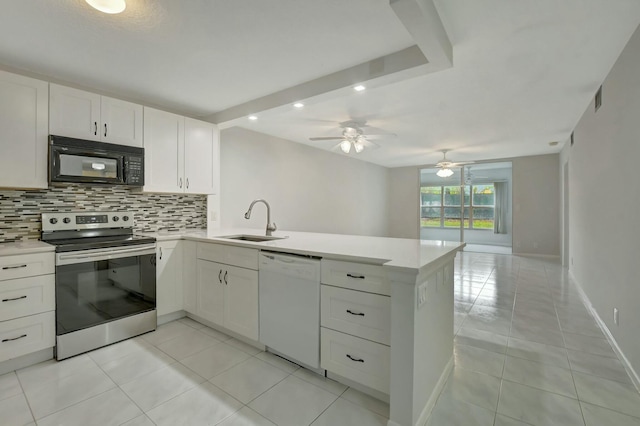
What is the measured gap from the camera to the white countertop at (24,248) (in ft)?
6.68

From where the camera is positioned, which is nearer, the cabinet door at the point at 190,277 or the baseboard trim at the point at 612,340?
the baseboard trim at the point at 612,340

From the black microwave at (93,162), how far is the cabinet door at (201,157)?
527 mm

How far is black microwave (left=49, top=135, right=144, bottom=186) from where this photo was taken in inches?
93.7

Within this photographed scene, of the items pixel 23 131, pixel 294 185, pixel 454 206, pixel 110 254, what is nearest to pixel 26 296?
pixel 110 254

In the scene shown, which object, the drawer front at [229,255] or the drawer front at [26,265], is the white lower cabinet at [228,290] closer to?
the drawer front at [229,255]

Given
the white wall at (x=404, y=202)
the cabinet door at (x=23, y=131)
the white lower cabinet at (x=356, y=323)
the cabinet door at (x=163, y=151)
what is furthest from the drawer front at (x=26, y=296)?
the white wall at (x=404, y=202)

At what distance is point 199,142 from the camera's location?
3.45 meters

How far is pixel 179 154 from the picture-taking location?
326 centimetres

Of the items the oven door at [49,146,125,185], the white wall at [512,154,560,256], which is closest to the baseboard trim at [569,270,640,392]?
the white wall at [512,154,560,256]

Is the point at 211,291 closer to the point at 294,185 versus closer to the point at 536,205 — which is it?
the point at 294,185

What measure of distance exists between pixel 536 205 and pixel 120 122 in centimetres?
835

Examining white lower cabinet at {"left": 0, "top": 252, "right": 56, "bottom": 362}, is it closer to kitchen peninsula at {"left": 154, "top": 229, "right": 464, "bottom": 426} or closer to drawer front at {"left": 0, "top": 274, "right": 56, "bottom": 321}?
drawer front at {"left": 0, "top": 274, "right": 56, "bottom": 321}

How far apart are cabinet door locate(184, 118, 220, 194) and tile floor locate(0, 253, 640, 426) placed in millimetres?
1592

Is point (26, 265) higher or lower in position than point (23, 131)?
lower
